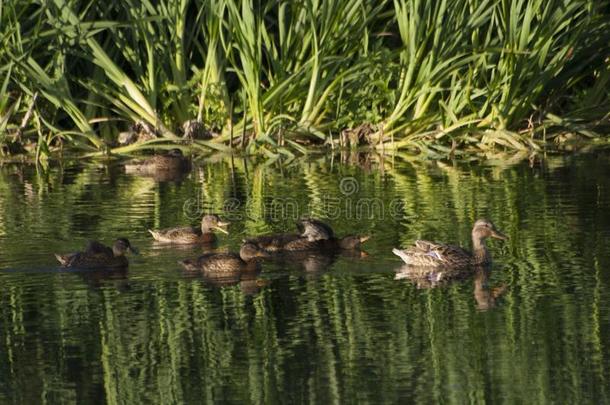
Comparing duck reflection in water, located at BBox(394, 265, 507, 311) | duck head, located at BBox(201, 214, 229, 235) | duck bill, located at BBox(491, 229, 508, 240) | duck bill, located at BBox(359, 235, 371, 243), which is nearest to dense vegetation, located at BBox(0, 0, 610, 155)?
duck head, located at BBox(201, 214, 229, 235)

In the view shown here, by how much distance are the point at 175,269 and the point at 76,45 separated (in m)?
9.20

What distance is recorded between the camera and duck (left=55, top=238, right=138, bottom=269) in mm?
11953

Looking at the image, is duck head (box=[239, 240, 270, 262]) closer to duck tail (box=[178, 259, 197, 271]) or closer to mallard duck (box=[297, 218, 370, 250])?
duck tail (box=[178, 259, 197, 271])

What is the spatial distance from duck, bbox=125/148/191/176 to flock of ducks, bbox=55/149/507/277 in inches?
212

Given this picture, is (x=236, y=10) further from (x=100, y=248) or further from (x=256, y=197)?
(x=100, y=248)

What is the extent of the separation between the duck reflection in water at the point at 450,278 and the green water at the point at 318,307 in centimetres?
4

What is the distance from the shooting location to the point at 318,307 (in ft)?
34.1

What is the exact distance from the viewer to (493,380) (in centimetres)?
847

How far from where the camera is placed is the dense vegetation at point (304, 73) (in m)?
19.3

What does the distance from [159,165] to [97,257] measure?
6.80m

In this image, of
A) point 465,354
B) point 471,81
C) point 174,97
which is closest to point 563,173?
point 471,81

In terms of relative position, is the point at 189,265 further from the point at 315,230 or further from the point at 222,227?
the point at 222,227

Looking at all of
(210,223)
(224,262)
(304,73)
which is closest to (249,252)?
(224,262)

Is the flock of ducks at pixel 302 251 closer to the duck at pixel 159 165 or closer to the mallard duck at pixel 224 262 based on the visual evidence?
the mallard duck at pixel 224 262
